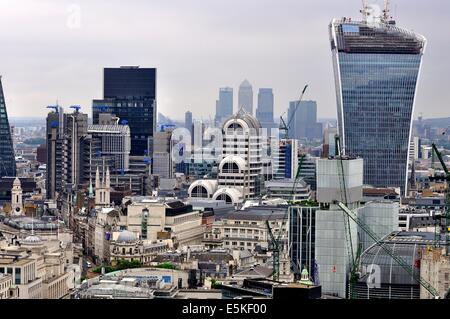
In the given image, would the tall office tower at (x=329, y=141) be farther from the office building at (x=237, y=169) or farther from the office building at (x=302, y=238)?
the office building at (x=302, y=238)

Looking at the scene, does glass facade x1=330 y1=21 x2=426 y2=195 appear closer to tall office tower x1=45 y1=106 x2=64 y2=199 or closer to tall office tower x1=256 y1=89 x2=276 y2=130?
tall office tower x1=256 y1=89 x2=276 y2=130

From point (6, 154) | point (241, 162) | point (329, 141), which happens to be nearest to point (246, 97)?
point (329, 141)

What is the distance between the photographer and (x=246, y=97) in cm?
1602

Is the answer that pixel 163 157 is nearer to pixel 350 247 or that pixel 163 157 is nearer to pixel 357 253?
pixel 350 247

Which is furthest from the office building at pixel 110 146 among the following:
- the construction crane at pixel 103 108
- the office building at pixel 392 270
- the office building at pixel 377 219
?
the office building at pixel 392 270

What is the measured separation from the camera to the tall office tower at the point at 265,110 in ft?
45.1

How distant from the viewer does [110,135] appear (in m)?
27.1

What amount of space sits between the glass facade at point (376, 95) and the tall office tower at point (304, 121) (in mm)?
2977

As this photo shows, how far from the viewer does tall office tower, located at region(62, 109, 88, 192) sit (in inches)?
987

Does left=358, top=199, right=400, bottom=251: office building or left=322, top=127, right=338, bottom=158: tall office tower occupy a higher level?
left=322, top=127, right=338, bottom=158: tall office tower

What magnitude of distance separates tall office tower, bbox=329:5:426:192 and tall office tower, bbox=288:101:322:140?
116 inches

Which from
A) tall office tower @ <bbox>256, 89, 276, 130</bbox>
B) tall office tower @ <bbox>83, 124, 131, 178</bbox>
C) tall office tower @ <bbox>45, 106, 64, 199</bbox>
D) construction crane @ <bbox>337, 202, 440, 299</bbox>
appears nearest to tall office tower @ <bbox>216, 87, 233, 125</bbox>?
tall office tower @ <bbox>256, 89, 276, 130</bbox>

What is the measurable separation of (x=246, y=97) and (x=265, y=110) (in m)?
1.23
